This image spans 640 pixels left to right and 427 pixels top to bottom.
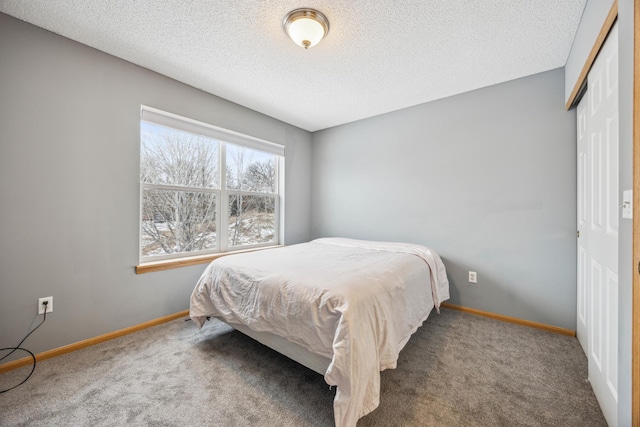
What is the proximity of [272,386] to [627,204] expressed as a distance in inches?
75.7

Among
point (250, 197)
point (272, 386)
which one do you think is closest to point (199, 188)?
point (250, 197)

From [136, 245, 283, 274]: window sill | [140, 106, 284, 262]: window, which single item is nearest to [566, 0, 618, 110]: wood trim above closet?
[140, 106, 284, 262]: window

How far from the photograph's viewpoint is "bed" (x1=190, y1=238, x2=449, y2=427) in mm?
1201

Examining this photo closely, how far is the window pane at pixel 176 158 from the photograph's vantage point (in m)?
2.41

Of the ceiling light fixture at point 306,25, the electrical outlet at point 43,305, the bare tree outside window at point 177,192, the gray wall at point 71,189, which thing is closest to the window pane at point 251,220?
the bare tree outside window at point 177,192

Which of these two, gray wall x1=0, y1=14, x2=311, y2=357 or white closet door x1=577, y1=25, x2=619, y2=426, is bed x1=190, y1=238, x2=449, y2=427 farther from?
white closet door x1=577, y1=25, x2=619, y2=426

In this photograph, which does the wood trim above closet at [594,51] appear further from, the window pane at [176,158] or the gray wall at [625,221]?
the window pane at [176,158]

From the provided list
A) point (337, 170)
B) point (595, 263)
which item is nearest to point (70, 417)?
point (595, 263)

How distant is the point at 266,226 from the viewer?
3.55 meters

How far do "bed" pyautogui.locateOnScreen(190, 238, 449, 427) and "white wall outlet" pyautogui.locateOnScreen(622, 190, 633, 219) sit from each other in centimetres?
107

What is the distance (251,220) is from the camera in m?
3.34

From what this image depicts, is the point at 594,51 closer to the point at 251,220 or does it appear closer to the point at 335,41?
the point at 335,41

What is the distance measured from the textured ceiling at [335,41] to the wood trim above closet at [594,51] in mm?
386

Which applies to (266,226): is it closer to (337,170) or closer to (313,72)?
→ (337,170)
